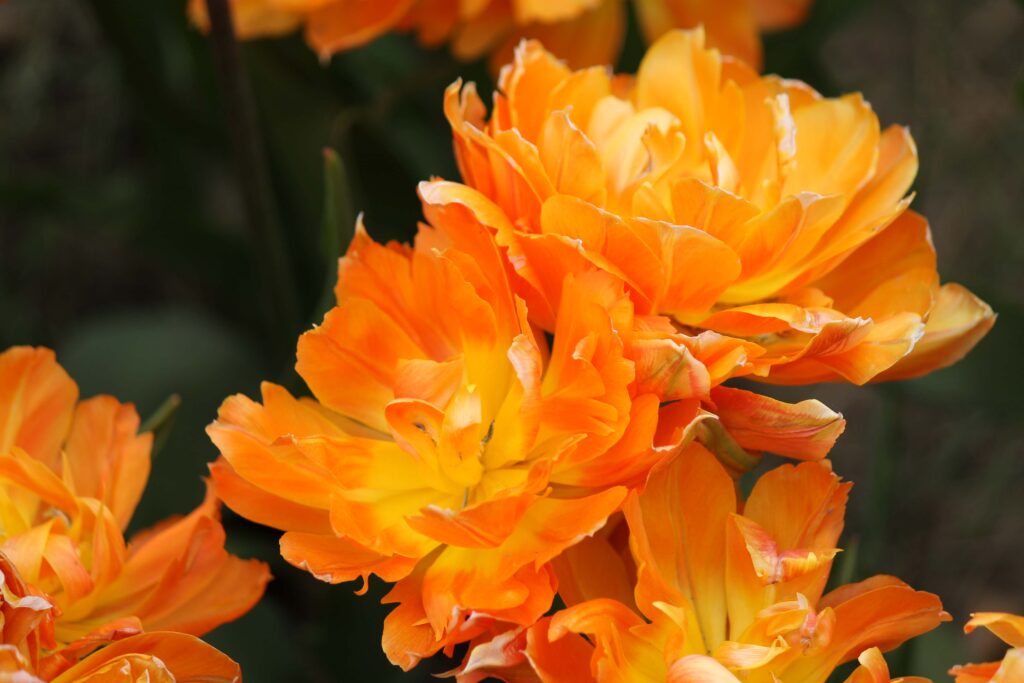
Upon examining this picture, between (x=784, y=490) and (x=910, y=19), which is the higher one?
(x=784, y=490)

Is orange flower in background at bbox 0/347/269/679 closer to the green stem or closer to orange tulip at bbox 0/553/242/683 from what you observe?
orange tulip at bbox 0/553/242/683

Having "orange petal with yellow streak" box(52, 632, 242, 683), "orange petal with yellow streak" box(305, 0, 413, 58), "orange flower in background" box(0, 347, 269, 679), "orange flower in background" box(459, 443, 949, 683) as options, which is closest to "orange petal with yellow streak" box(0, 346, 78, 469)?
"orange flower in background" box(0, 347, 269, 679)

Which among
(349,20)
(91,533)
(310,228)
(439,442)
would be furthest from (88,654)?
(310,228)

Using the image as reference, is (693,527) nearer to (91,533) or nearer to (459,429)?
(459,429)

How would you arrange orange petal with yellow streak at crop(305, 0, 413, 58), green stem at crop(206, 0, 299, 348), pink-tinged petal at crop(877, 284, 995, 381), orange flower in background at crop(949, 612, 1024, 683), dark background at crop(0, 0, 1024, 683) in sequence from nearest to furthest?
orange flower in background at crop(949, 612, 1024, 683), pink-tinged petal at crop(877, 284, 995, 381), green stem at crop(206, 0, 299, 348), orange petal with yellow streak at crop(305, 0, 413, 58), dark background at crop(0, 0, 1024, 683)

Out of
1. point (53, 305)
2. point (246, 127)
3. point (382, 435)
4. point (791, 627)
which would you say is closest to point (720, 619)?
point (791, 627)

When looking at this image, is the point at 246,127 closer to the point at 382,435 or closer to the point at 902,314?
the point at 382,435
